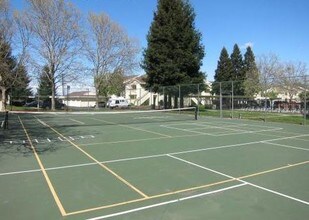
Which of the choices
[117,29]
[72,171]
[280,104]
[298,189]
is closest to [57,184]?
[72,171]

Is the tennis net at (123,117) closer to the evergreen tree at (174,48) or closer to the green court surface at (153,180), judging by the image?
the evergreen tree at (174,48)

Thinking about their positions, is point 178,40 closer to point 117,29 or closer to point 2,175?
point 117,29

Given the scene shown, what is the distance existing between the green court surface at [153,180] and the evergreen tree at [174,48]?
2604 cm

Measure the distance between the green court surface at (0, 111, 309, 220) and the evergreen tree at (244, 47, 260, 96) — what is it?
3723cm

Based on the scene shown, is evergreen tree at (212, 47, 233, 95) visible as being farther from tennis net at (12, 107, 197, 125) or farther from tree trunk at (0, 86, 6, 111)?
tree trunk at (0, 86, 6, 111)

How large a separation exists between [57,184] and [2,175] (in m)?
1.79

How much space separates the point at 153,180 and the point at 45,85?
181ft

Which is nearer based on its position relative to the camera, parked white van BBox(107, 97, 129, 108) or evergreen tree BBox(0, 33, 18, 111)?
evergreen tree BBox(0, 33, 18, 111)

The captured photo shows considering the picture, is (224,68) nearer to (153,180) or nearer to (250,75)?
(250,75)

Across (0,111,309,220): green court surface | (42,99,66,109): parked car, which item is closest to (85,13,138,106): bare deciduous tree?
(42,99,66,109): parked car

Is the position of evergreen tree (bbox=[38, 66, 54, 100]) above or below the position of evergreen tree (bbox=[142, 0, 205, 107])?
below

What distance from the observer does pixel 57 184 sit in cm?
781

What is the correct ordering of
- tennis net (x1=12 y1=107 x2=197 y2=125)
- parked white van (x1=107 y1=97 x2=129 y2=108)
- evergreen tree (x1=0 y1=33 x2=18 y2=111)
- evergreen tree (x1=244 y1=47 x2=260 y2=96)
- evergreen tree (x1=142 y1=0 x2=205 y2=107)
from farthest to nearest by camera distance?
parked white van (x1=107 y1=97 x2=129 y2=108) < evergreen tree (x1=244 y1=47 x2=260 y2=96) < evergreen tree (x1=0 y1=33 x2=18 y2=111) < evergreen tree (x1=142 y1=0 x2=205 y2=107) < tennis net (x1=12 y1=107 x2=197 y2=125)

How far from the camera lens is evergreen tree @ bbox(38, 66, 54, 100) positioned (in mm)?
46281
